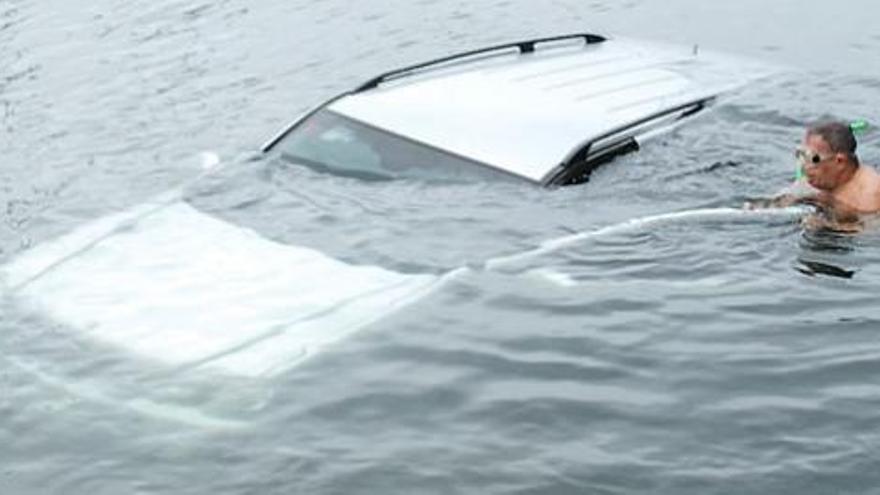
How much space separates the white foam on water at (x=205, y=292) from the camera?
238 inches

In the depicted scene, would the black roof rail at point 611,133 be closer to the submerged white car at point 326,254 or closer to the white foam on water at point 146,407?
the submerged white car at point 326,254

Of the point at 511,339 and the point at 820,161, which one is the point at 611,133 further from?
the point at 511,339

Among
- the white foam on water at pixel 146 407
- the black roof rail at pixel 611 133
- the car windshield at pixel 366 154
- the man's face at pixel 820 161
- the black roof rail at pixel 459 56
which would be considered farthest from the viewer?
the black roof rail at pixel 459 56

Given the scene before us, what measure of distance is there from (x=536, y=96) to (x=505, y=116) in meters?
0.33

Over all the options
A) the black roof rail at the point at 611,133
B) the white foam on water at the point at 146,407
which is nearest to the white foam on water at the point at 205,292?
the white foam on water at the point at 146,407

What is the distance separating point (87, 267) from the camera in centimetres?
698

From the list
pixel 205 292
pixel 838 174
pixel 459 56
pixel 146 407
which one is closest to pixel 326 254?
pixel 205 292

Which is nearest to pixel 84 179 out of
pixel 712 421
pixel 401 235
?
pixel 401 235

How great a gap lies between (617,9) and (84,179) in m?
6.88

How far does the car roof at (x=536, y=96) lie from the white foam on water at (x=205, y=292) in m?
1.16

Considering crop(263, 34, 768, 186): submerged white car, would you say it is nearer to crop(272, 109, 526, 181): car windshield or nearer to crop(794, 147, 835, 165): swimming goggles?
crop(272, 109, 526, 181): car windshield

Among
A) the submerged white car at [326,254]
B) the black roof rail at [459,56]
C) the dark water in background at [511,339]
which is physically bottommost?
the dark water in background at [511,339]

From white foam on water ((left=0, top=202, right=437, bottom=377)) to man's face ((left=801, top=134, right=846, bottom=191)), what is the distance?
225cm

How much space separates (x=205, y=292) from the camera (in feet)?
21.4
